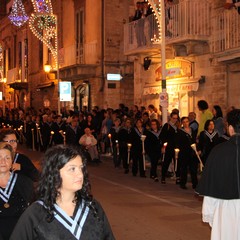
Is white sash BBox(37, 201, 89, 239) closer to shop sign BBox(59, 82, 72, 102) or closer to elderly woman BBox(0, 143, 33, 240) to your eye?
elderly woman BBox(0, 143, 33, 240)

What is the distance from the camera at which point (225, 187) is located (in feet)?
15.4

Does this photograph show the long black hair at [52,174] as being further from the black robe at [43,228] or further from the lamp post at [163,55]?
the lamp post at [163,55]

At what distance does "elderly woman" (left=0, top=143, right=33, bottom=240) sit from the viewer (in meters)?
4.06

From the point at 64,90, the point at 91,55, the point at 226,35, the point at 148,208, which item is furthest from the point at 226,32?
the point at 91,55

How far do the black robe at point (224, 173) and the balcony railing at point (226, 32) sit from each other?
12005 mm

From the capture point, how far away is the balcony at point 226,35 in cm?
1667

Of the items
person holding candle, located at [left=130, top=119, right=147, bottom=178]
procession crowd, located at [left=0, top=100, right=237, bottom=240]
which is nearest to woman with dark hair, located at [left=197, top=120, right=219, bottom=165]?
procession crowd, located at [left=0, top=100, right=237, bottom=240]

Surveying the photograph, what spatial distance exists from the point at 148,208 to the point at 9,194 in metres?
5.73

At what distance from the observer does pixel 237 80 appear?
17656 millimetres

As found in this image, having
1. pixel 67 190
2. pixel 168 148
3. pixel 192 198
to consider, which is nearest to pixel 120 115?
pixel 168 148

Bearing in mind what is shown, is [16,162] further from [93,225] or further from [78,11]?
[78,11]

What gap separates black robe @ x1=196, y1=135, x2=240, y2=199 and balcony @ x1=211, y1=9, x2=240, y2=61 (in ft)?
39.1

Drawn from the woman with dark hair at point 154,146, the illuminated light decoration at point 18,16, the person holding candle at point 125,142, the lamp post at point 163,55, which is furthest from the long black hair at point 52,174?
the illuminated light decoration at point 18,16

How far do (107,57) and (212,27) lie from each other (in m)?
9.52
